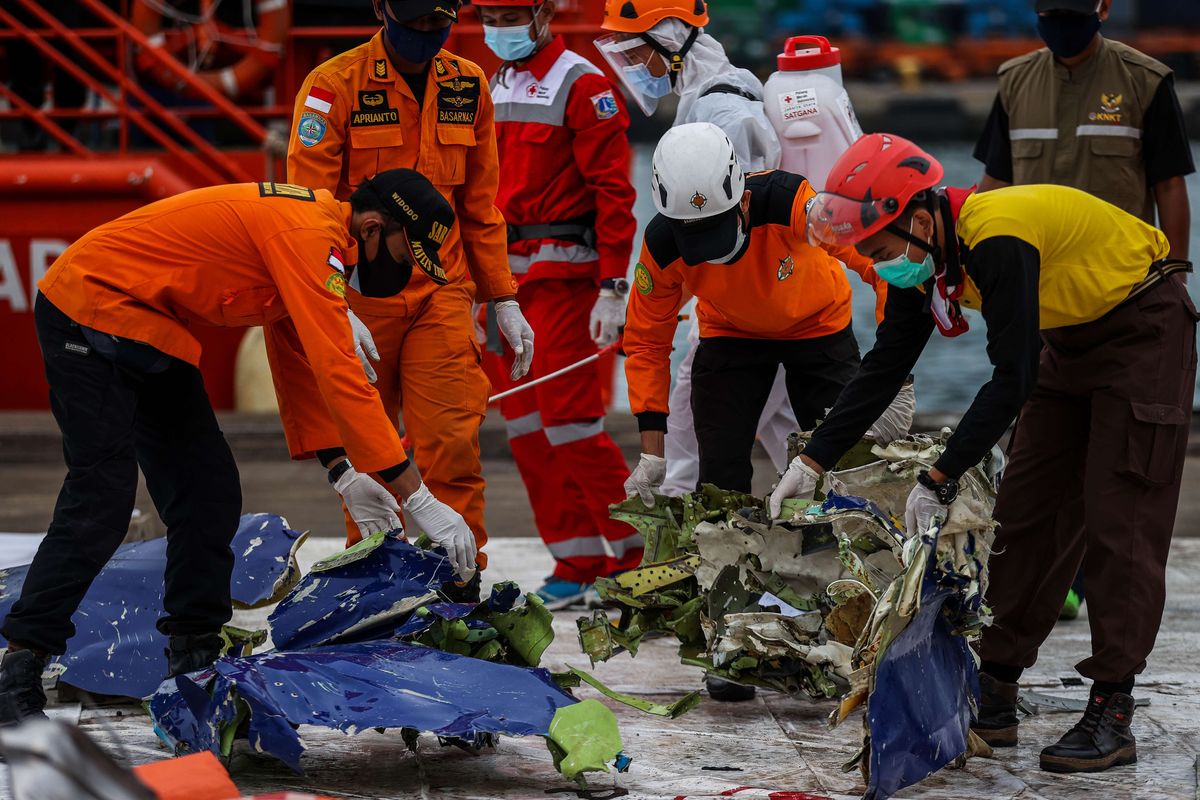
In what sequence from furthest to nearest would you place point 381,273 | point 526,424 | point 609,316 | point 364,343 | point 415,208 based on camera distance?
point 526,424 → point 609,316 → point 364,343 → point 381,273 → point 415,208

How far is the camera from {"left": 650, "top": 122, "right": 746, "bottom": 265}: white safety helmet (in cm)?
434

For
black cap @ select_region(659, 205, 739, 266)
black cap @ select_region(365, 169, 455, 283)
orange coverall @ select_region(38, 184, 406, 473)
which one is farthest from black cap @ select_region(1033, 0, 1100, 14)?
orange coverall @ select_region(38, 184, 406, 473)

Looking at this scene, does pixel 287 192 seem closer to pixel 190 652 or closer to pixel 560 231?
pixel 190 652

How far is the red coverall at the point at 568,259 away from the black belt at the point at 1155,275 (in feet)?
6.30

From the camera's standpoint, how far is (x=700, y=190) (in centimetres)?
434

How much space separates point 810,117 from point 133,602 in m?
2.51

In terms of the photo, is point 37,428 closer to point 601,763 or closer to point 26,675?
point 26,675

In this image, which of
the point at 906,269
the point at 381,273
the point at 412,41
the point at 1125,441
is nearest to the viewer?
the point at 906,269

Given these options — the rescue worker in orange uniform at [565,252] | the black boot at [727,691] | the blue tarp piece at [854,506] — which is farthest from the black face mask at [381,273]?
the black boot at [727,691]

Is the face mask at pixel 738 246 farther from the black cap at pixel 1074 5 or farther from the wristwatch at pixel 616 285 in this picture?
the black cap at pixel 1074 5

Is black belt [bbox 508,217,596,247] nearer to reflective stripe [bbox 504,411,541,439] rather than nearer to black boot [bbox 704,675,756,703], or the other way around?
reflective stripe [bbox 504,411,541,439]

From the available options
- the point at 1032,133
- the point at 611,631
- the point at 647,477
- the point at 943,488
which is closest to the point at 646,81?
the point at 1032,133

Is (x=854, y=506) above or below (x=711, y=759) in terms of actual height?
above

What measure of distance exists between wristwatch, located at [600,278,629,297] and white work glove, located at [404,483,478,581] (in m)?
1.46
